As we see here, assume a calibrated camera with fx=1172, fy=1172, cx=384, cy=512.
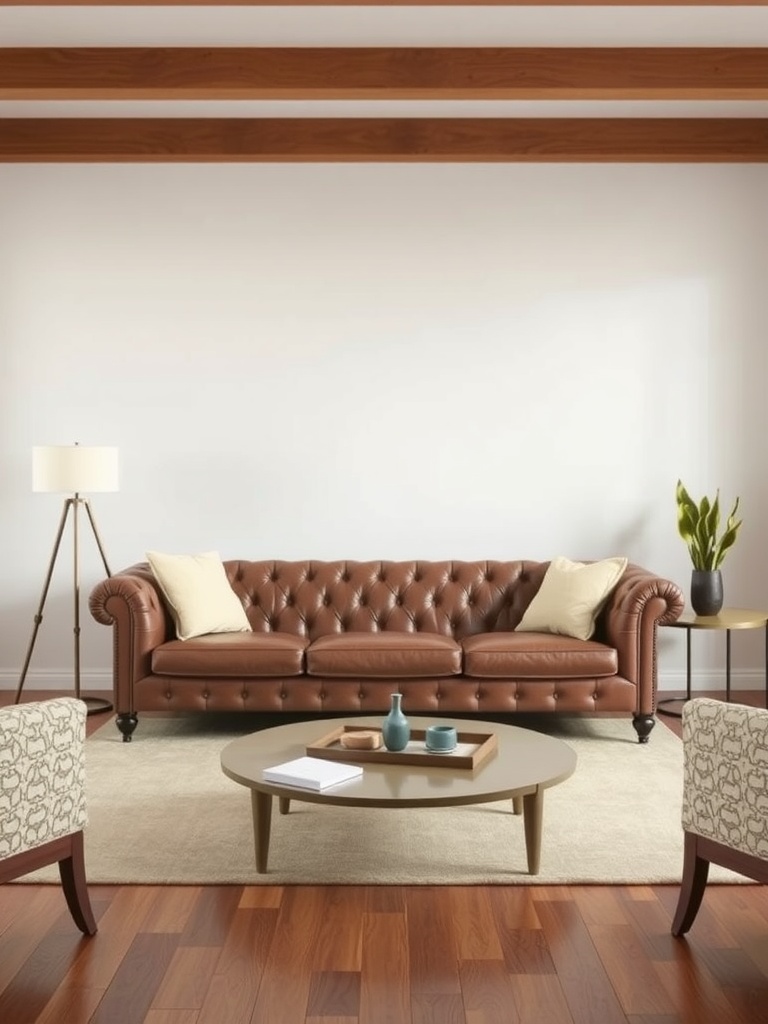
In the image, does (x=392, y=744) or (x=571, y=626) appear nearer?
(x=392, y=744)

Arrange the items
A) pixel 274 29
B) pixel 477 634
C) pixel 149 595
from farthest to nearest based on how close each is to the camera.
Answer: pixel 477 634 < pixel 149 595 < pixel 274 29

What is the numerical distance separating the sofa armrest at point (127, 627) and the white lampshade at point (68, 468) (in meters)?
0.58

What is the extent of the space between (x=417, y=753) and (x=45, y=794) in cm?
127

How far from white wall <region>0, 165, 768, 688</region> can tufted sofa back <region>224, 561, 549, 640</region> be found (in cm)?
46

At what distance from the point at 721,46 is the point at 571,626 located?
2645mm

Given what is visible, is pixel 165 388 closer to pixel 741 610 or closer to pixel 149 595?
pixel 149 595

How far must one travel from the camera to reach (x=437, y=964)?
296cm

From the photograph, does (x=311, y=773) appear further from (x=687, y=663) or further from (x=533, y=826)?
(x=687, y=663)

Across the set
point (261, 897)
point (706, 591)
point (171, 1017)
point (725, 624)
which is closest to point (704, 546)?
point (706, 591)

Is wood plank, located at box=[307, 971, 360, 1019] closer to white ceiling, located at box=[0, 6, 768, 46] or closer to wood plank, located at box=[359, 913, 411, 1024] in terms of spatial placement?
wood plank, located at box=[359, 913, 411, 1024]

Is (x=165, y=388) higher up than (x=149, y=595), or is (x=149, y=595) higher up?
(x=165, y=388)

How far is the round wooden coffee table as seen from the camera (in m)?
3.44

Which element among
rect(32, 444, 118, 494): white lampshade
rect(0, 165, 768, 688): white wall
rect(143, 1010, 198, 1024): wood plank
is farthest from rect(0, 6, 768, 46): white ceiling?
rect(143, 1010, 198, 1024): wood plank

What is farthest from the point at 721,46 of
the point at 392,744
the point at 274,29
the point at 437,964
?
the point at 437,964
